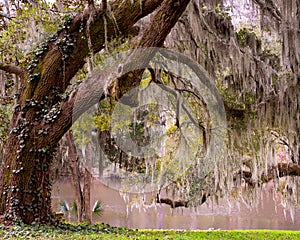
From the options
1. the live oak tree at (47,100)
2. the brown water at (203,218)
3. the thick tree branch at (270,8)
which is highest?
the thick tree branch at (270,8)

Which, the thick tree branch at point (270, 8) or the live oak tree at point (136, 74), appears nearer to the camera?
the live oak tree at point (136, 74)

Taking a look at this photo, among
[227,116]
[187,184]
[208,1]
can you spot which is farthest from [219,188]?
[208,1]

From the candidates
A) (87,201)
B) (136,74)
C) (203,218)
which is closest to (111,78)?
(136,74)

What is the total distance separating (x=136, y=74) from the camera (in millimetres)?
5660

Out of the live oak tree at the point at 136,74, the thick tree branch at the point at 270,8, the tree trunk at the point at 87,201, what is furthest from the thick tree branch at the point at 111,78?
the tree trunk at the point at 87,201

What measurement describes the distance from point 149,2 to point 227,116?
312 centimetres

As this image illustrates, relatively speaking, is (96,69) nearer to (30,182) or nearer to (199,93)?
(30,182)

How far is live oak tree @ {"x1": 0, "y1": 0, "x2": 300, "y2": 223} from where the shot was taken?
18.1ft

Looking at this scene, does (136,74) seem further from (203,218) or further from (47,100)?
(203,218)

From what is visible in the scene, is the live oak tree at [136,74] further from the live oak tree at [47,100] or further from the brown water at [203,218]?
the brown water at [203,218]

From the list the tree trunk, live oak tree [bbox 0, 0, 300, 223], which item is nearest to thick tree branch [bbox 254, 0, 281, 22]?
live oak tree [bbox 0, 0, 300, 223]

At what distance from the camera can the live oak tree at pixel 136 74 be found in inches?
218

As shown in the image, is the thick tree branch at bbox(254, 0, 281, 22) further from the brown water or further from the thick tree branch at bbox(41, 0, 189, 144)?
the brown water

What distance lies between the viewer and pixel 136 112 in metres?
8.62
